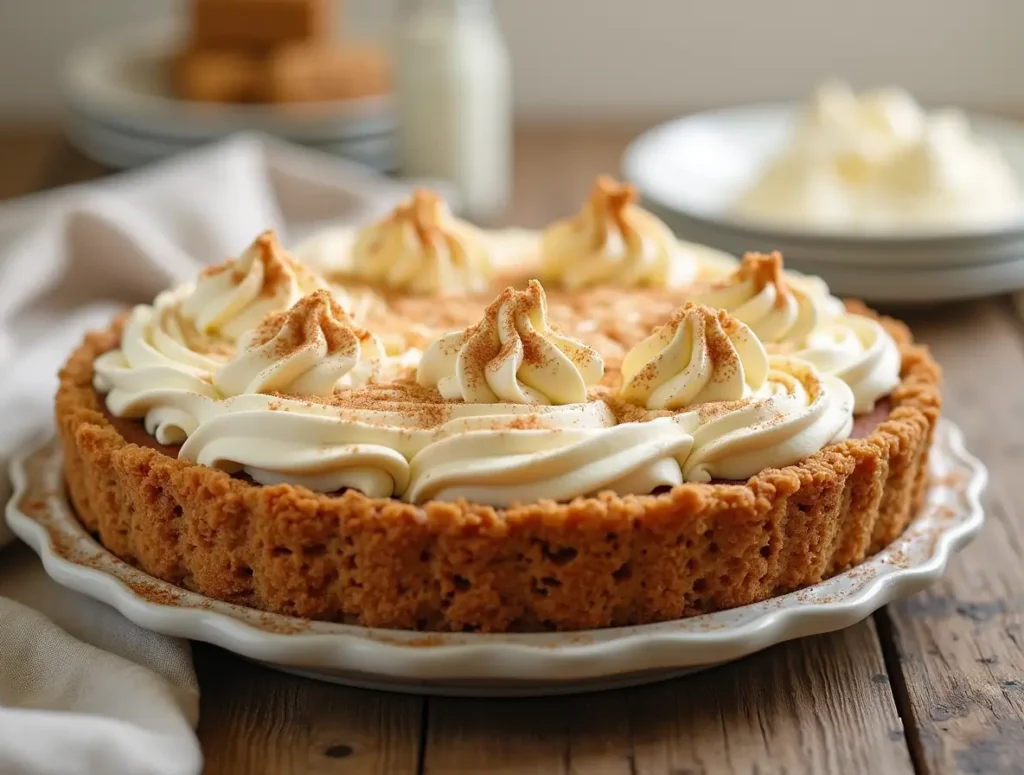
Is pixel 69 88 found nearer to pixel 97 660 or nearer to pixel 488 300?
pixel 488 300

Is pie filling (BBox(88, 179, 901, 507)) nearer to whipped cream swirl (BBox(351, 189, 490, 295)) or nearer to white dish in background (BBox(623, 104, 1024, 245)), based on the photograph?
whipped cream swirl (BBox(351, 189, 490, 295))

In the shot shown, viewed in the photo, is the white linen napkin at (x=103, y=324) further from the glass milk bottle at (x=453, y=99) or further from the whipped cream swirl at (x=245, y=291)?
the whipped cream swirl at (x=245, y=291)

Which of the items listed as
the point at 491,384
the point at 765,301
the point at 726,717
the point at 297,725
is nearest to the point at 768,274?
the point at 765,301

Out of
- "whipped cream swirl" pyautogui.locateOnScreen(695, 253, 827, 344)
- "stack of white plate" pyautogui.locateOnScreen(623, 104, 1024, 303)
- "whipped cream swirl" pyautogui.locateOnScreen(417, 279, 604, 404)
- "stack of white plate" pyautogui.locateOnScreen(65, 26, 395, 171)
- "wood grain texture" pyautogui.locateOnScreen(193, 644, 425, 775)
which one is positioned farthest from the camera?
"stack of white plate" pyautogui.locateOnScreen(65, 26, 395, 171)

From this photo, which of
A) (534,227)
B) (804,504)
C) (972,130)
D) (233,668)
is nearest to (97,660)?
(233,668)

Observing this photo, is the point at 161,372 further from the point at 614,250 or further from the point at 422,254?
the point at 614,250

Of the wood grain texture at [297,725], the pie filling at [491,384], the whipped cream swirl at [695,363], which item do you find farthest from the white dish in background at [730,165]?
the wood grain texture at [297,725]

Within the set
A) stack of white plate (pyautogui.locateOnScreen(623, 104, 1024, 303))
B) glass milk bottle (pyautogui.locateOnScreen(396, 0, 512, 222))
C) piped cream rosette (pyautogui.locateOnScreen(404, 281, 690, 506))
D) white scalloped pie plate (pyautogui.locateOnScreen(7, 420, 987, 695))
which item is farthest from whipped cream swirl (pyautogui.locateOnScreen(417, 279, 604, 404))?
glass milk bottle (pyautogui.locateOnScreen(396, 0, 512, 222))
